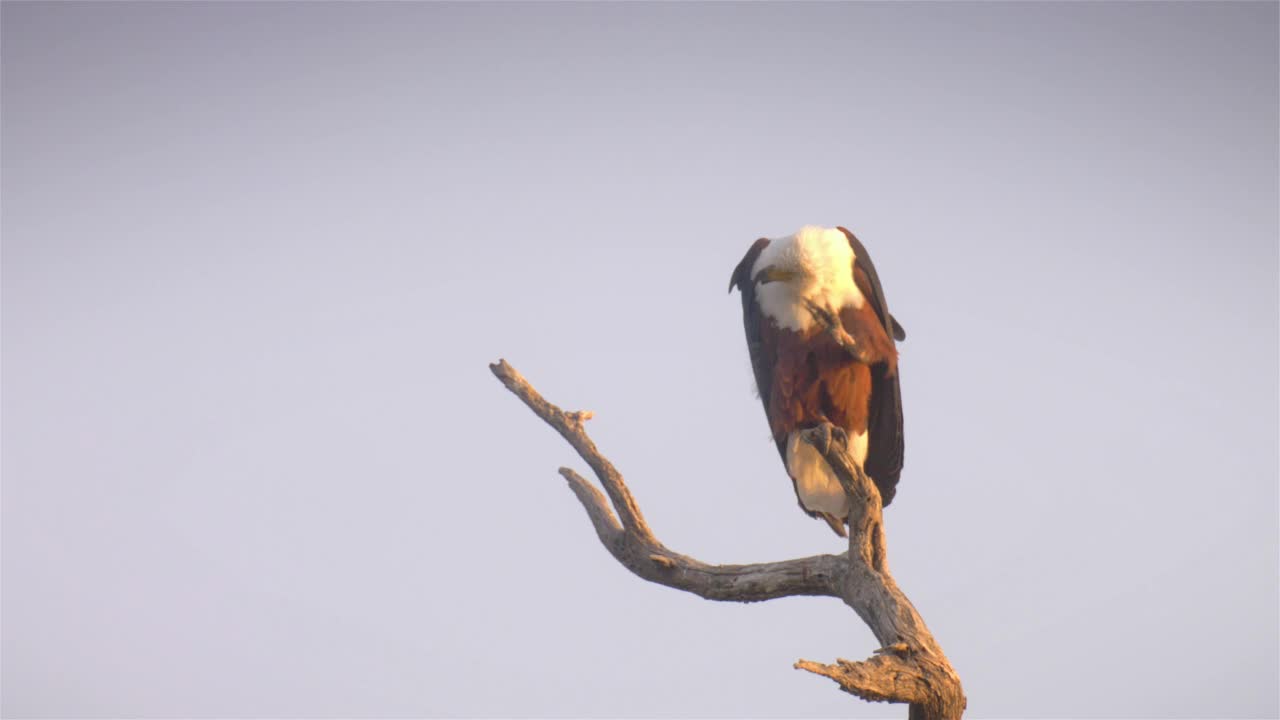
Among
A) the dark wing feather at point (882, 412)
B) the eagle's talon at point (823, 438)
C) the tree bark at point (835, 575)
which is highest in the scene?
the dark wing feather at point (882, 412)

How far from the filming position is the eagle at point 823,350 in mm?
5504

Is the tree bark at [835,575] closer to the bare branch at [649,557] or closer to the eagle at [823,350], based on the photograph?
the bare branch at [649,557]

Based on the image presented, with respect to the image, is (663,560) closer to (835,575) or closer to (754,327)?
(835,575)

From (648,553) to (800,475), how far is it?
1.75 meters

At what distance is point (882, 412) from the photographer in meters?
5.72

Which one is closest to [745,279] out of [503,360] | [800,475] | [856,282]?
[856,282]

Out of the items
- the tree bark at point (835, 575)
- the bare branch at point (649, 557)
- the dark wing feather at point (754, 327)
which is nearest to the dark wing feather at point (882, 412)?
the dark wing feather at point (754, 327)

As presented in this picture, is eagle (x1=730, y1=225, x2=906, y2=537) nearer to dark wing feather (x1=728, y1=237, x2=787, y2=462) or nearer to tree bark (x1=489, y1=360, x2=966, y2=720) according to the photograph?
dark wing feather (x1=728, y1=237, x2=787, y2=462)

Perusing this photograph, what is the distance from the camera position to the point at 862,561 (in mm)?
4043

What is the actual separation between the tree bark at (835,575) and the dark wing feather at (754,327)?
109 centimetres

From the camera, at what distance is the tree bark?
3.45 meters

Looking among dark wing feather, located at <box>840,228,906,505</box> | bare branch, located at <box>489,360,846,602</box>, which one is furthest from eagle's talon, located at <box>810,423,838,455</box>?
dark wing feather, located at <box>840,228,906,505</box>

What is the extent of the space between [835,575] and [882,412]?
1812 millimetres

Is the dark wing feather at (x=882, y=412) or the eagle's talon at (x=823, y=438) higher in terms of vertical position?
the dark wing feather at (x=882, y=412)
